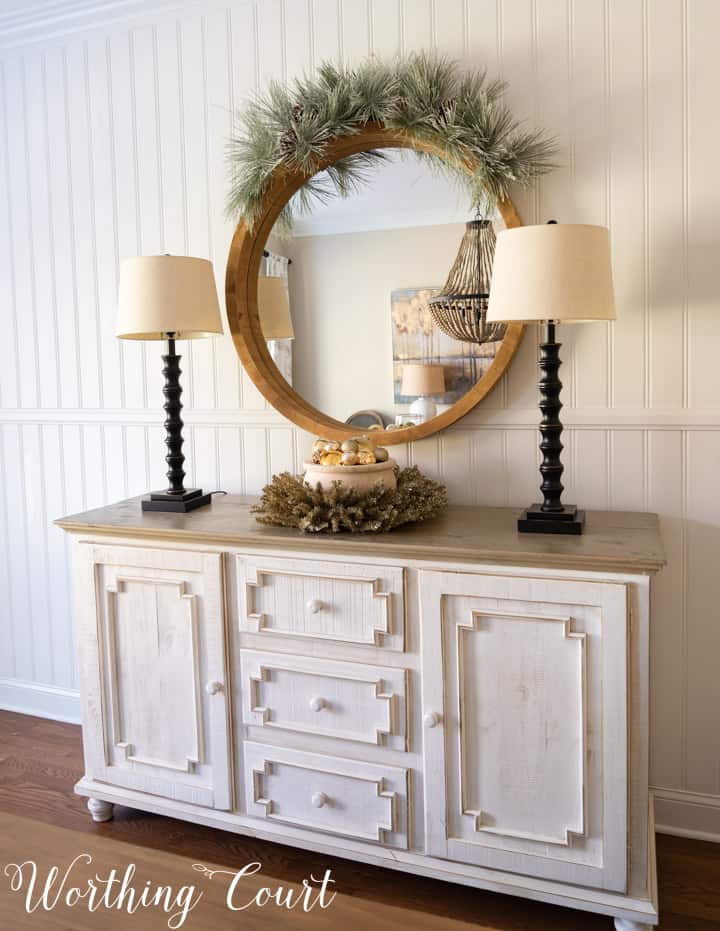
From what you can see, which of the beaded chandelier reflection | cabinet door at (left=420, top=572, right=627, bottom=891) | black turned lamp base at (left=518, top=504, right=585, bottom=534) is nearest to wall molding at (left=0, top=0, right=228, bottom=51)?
the beaded chandelier reflection

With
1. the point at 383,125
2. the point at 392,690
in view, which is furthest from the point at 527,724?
the point at 383,125

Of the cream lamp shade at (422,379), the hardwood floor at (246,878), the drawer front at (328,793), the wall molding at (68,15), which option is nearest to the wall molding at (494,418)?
the cream lamp shade at (422,379)

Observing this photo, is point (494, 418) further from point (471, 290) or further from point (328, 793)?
point (328, 793)

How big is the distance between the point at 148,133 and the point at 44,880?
2.16 meters

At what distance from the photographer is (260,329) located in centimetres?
248

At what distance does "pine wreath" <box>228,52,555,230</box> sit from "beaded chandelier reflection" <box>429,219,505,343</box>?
86mm

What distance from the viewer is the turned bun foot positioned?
7.49ft

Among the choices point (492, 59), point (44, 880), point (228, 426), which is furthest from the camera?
point (228, 426)

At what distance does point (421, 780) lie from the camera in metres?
1.89

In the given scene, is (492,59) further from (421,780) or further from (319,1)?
(421,780)

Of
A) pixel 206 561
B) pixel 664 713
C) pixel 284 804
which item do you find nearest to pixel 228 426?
pixel 206 561

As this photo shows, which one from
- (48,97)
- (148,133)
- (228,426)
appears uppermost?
(48,97)

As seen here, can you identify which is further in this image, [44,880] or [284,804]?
[284,804]

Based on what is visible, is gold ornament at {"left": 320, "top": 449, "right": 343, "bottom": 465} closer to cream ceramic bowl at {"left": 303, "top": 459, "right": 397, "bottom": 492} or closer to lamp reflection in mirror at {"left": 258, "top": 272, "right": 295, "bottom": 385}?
cream ceramic bowl at {"left": 303, "top": 459, "right": 397, "bottom": 492}
